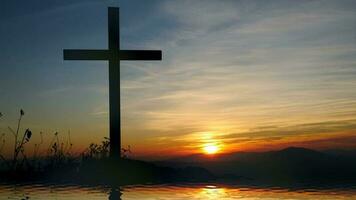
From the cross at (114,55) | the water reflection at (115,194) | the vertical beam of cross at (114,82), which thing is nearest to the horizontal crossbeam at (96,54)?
the cross at (114,55)

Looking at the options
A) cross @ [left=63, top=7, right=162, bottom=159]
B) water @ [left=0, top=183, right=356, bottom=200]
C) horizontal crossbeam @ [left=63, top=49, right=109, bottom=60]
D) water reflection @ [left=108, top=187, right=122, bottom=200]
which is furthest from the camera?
horizontal crossbeam @ [left=63, top=49, right=109, bottom=60]

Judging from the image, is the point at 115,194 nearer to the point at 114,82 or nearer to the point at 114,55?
the point at 114,82

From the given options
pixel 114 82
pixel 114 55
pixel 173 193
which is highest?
pixel 114 55

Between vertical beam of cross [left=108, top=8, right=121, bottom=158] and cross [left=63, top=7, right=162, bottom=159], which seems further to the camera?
cross [left=63, top=7, right=162, bottom=159]

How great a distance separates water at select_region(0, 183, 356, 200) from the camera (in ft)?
30.4

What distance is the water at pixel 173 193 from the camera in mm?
9266

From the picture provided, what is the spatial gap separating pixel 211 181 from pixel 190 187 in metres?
1.86

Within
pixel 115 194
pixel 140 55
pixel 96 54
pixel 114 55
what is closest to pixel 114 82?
pixel 114 55

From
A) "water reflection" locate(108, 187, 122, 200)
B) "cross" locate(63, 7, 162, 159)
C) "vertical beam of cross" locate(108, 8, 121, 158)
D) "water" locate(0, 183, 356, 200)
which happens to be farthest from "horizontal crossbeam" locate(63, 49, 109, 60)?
"water reflection" locate(108, 187, 122, 200)

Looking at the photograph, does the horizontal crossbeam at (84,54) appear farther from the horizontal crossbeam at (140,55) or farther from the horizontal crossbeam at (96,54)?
the horizontal crossbeam at (140,55)

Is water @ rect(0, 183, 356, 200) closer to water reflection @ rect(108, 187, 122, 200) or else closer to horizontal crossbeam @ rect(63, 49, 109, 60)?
water reflection @ rect(108, 187, 122, 200)

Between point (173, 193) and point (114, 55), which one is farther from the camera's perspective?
point (114, 55)

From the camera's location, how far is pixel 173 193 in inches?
390

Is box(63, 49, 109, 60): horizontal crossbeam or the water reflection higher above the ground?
box(63, 49, 109, 60): horizontal crossbeam
